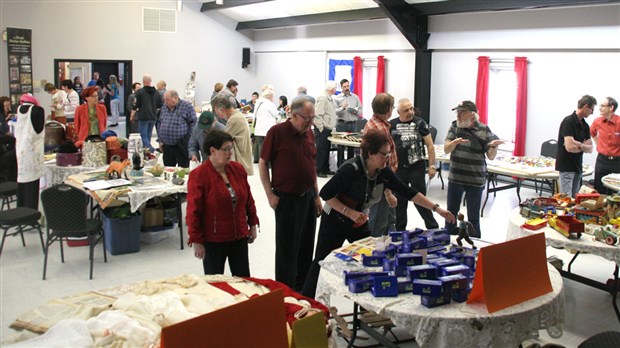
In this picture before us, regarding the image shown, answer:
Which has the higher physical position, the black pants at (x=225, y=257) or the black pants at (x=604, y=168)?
the black pants at (x=604, y=168)

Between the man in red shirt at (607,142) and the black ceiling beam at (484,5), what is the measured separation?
164cm

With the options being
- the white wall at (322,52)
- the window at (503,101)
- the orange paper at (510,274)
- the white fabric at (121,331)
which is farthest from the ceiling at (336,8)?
the white fabric at (121,331)

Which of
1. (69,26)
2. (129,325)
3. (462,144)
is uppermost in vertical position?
(69,26)

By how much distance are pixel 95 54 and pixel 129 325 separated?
13.4 meters

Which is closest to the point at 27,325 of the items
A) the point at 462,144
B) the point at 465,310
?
the point at 465,310

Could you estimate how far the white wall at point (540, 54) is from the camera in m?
8.41

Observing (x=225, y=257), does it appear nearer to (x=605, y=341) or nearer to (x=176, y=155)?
(x=605, y=341)

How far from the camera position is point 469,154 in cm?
542

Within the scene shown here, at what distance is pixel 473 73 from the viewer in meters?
10.5

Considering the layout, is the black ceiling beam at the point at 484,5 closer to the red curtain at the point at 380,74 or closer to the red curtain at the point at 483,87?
the red curtain at the point at 483,87

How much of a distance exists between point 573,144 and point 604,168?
1105 mm

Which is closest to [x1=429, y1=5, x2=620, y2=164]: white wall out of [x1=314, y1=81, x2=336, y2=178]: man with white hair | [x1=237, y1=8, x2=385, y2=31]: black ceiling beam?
[x1=237, y1=8, x2=385, y2=31]: black ceiling beam

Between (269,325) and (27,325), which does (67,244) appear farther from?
(269,325)

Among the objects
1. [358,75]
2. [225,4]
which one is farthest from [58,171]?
[225,4]
